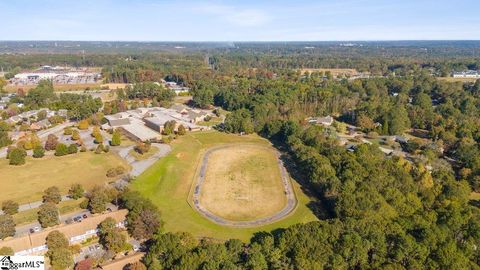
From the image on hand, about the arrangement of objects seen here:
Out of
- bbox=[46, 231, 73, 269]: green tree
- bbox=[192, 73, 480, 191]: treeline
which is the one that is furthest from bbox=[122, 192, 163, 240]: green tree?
bbox=[192, 73, 480, 191]: treeline

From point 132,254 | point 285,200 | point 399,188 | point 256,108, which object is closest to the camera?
point 132,254

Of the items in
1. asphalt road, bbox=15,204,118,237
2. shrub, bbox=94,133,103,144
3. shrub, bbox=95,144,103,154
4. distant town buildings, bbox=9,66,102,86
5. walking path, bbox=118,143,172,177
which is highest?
distant town buildings, bbox=9,66,102,86

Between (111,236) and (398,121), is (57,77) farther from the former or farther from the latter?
(111,236)

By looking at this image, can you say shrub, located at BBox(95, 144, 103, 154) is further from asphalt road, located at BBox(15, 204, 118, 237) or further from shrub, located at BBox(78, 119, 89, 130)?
asphalt road, located at BBox(15, 204, 118, 237)

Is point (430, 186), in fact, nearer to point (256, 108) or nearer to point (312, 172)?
point (312, 172)

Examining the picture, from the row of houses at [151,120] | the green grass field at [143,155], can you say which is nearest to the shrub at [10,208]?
the green grass field at [143,155]

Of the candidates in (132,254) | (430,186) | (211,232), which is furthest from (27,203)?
(430,186)

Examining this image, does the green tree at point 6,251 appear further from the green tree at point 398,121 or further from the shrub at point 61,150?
the green tree at point 398,121
